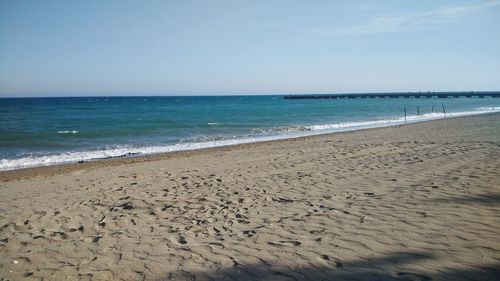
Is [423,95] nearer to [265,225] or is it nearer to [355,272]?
[265,225]

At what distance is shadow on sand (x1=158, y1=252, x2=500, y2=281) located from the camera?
3.25 metres

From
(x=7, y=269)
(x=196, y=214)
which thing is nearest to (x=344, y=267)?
(x=196, y=214)

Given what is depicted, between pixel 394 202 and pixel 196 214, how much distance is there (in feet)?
10.5

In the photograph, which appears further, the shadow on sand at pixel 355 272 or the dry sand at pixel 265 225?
the dry sand at pixel 265 225

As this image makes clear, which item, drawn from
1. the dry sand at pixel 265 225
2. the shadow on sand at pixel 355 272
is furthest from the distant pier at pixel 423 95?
the shadow on sand at pixel 355 272

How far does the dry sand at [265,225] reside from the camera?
3.54m

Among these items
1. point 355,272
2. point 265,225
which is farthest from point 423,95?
point 355,272

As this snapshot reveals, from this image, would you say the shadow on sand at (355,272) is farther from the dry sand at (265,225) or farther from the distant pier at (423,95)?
the distant pier at (423,95)

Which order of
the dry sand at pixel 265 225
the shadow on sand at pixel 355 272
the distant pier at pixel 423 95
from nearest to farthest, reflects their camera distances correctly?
the shadow on sand at pixel 355 272 < the dry sand at pixel 265 225 < the distant pier at pixel 423 95

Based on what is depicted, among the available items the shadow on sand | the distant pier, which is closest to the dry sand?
the shadow on sand

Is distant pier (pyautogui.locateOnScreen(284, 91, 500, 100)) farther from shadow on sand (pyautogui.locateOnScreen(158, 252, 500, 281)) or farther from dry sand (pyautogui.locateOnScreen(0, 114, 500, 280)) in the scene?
shadow on sand (pyautogui.locateOnScreen(158, 252, 500, 281))

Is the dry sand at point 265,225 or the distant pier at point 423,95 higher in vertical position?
the distant pier at point 423,95

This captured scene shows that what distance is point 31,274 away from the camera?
11.8ft

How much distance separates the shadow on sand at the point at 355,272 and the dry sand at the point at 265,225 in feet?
0.05
